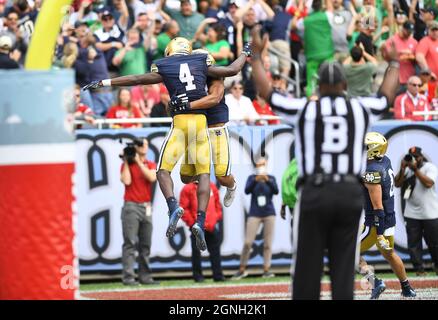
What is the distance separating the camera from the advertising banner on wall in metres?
19.5

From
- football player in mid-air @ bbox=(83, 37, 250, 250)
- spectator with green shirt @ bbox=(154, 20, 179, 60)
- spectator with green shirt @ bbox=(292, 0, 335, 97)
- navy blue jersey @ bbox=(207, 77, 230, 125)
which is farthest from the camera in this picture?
spectator with green shirt @ bbox=(292, 0, 335, 97)

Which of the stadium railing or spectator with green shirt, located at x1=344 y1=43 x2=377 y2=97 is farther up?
spectator with green shirt, located at x1=344 y1=43 x2=377 y2=97

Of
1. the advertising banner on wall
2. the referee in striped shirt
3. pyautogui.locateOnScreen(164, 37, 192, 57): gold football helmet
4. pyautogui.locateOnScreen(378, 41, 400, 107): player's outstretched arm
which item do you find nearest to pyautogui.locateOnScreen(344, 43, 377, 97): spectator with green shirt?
the advertising banner on wall

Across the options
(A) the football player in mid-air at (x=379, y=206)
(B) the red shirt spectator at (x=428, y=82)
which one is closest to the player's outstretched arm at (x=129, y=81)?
A: (A) the football player in mid-air at (x=379, y=206)

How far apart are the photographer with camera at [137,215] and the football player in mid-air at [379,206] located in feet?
15.6

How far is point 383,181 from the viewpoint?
581 inches

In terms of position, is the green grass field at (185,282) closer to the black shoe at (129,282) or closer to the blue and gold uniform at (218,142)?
the black shoe at (129,282)

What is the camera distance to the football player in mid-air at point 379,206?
575 inches

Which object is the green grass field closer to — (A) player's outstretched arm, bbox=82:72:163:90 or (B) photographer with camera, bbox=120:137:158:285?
(B) photographer with camera, bbox=120:137:158:285

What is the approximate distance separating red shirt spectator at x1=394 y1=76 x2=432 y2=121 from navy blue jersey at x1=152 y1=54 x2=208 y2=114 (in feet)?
26.4

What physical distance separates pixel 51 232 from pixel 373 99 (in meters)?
3.20

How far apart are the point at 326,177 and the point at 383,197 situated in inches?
246

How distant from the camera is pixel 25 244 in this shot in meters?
7.47
